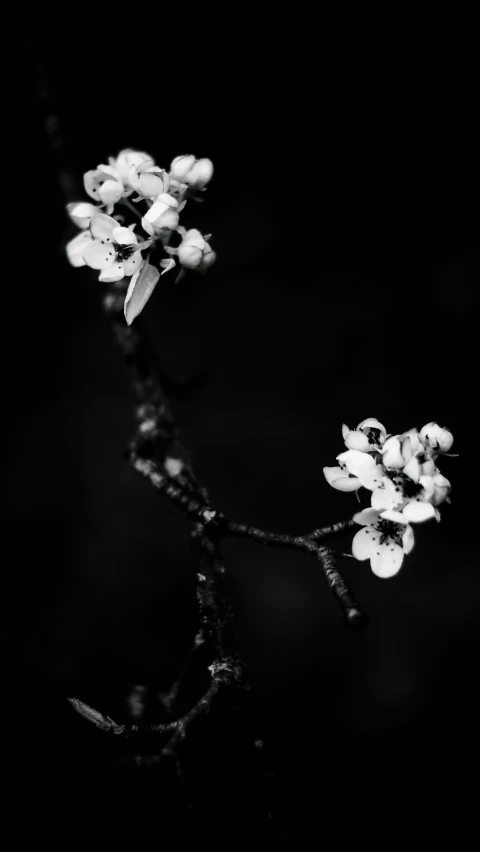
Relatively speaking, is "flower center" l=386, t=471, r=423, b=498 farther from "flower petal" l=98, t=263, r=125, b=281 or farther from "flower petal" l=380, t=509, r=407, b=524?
"flower petal" l=98, t=263, r=125, b=281

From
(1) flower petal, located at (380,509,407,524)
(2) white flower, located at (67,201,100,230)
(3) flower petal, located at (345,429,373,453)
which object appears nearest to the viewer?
(1) flower petal, located at (380,509,407,524)

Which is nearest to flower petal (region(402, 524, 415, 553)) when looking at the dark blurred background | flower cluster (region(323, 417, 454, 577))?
flower cluster (region(323, 417, 454, 577))

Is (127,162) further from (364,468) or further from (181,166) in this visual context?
(364,468)

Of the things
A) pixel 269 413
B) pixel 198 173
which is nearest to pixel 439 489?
pixel 198 173

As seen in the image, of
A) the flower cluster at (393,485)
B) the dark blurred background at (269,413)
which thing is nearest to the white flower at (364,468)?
the flower cluster at (393,485)

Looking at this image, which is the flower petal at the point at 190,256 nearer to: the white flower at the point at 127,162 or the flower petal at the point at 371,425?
the white flower at the point at 127,162
